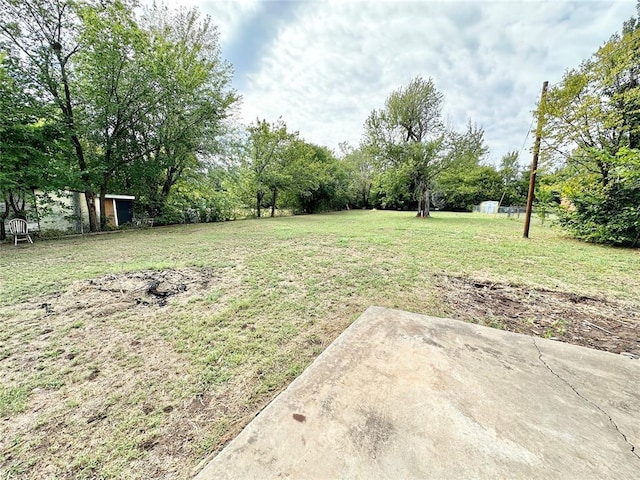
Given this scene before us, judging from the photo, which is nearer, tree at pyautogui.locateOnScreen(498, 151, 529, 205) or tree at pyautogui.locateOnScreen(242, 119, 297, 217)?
tree at pyautogui.locateOnScreen(242, 119, 297, 217)

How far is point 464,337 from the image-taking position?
73.5 inches

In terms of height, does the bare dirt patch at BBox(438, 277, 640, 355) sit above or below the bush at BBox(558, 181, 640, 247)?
below

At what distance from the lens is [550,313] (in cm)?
272

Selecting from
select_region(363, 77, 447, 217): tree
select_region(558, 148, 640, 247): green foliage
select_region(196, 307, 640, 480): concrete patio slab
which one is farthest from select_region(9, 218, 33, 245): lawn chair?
select_region(363, 77, 447, 217): tree

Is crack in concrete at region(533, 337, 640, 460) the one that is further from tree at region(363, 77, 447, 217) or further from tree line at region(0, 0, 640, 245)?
tree at region(363, 77, 447, 217)

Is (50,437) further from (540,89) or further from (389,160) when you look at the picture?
(389,160)

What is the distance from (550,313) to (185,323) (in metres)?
3.94

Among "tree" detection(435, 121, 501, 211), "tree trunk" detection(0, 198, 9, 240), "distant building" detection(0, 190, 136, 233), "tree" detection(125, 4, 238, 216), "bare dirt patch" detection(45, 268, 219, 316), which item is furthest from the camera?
"tree" detection(435, 121, 501, 211)

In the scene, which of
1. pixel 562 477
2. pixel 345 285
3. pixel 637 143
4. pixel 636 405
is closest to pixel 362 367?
pixel 562 477

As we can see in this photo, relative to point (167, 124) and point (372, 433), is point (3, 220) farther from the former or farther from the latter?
point (372, 433)

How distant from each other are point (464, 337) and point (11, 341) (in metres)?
3.71

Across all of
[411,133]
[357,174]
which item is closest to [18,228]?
[411,133]

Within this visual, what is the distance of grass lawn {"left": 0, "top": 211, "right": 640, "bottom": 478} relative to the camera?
1221 millimetres

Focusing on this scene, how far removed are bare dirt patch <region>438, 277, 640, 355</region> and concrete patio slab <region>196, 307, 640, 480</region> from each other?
70 centimetres
